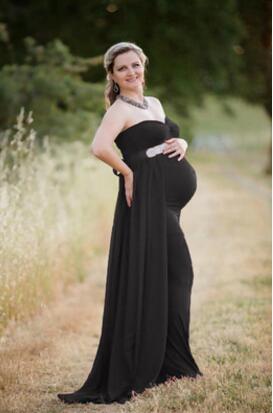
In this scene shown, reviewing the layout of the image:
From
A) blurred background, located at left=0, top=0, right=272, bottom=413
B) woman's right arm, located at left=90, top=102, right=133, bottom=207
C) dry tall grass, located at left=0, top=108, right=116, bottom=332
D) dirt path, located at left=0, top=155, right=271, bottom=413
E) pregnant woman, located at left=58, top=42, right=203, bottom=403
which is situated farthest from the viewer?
dry tall grass, located at left=0, top=108, right=116, bottom=332

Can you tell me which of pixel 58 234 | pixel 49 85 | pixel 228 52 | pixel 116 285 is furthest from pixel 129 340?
pixel 228 52

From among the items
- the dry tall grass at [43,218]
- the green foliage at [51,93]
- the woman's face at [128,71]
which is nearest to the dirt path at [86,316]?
the dry tall grass at [43,218]

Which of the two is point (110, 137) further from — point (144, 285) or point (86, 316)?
point (86, 316)

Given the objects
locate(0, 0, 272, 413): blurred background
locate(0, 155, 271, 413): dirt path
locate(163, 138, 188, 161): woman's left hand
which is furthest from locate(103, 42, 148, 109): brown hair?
locate(0, 155, 271, 413): dirt path

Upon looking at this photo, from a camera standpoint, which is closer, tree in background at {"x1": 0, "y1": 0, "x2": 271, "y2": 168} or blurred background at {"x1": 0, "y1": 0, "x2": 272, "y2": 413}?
blurred background at {"x1": 0, "y1": 0, "x2": 272, "y2": 413}

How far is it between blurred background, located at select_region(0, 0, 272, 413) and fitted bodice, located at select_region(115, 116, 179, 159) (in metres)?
1.19

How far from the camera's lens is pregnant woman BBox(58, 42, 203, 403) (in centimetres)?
431

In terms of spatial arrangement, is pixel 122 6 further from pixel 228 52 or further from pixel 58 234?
pixel 58 234

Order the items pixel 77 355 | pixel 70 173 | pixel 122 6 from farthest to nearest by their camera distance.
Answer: pixel 122 6 < pixel 70 173 < pixel 77 355

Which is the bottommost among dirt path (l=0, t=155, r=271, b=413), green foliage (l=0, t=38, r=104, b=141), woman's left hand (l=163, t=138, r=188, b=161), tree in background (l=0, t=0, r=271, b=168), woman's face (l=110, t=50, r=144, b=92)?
dirt path (l=0, t=155, r=271, b=413)

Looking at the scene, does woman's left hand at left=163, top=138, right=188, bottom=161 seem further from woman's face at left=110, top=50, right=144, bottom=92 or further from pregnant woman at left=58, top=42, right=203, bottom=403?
woman's face at left=110, top=50, right=144, bottom=92

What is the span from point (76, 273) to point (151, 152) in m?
3.87

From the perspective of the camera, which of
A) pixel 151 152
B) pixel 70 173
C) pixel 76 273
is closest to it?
pixel 151 152

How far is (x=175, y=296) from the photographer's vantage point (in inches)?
174
